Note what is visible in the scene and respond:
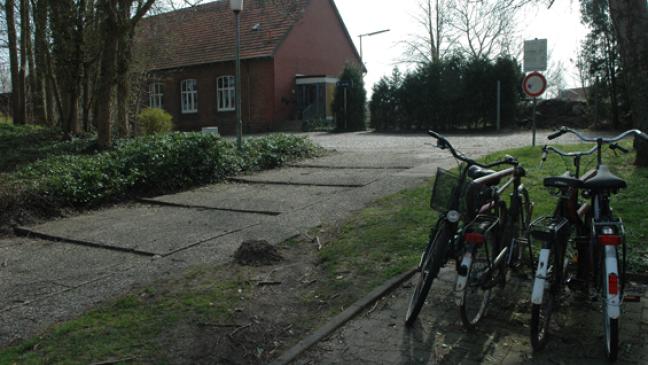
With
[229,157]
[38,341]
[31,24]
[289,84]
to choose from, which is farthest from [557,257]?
[289,84]

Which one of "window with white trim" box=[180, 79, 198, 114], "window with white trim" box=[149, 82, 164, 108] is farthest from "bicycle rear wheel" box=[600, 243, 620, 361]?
"window with white trim" box=[149, 82, 164, 108]

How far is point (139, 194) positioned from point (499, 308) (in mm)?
7226

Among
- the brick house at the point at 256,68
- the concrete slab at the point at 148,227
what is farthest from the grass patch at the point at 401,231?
the brick house at the point at 256,68

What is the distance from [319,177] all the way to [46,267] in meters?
6.02

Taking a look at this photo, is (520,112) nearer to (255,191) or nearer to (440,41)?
(440,41)

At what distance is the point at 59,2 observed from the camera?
15.2 metres

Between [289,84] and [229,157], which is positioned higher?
[289,84]

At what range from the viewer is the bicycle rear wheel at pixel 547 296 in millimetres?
3371

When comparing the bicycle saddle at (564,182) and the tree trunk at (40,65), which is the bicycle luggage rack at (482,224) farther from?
the tree trunk at (40,65)

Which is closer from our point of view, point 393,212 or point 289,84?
point 393,212

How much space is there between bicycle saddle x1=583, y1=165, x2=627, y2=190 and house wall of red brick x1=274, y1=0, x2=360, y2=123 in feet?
98.2

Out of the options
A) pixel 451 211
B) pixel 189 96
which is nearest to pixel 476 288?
pixel 451 211

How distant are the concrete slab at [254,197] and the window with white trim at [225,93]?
81.0 feet

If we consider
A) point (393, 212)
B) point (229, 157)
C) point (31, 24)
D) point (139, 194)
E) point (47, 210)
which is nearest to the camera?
point (393, 212)
